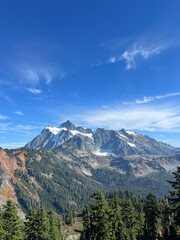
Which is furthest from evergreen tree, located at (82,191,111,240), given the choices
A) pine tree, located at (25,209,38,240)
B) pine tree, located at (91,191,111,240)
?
pine tree, located at (25,209,38,240)

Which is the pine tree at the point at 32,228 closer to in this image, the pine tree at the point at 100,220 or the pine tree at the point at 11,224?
the pine tree at the point at 11,224

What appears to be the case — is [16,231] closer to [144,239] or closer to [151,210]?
[151,210]

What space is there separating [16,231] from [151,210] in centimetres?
3041

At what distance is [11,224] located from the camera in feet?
109

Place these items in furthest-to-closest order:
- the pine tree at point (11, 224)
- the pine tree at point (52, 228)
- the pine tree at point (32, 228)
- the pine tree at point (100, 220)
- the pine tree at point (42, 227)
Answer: the pine tree at point (52, 228) → the pine tree at point (32, 228) → the pine tree at point (42, 227) → the pine tree at point (11, 224) → the pine tree at point (100, 220)

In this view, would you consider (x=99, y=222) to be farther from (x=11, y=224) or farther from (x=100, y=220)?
A: (x=11, y=224)

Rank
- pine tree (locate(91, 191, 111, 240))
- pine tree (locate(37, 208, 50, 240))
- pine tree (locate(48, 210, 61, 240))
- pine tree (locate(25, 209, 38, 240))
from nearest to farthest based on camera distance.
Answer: pine tree (locate(91, 191, 111, 240))
pine tree (locate(37, 208, 50, 240))
pine tree (locate(25, 209, 38, 240))
pine tree (locate(48, 210, 61, 240))

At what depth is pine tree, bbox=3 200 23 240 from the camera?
32.4 meters

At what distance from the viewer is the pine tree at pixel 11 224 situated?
32.4m

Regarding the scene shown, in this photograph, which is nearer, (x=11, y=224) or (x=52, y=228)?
(x=11, y=224)

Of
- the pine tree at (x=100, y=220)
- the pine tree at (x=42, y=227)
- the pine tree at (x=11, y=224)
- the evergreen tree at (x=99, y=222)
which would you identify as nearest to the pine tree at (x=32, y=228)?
the pine tree at (x=42, y=227)

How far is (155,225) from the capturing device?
4003cm

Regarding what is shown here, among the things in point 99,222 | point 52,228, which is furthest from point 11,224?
point 52,228

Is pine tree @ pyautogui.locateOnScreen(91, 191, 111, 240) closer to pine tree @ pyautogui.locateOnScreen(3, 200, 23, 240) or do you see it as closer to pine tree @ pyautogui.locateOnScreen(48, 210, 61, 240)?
pine tree @ pyautogui.locateOnScreen(3, 200, 23, 240)
